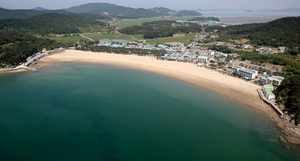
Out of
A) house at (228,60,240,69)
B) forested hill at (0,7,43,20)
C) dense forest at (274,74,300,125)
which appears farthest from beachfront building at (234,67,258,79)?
forested hill at (0,7,43,20)

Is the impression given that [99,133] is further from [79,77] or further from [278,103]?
[278,103]

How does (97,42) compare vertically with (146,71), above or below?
above

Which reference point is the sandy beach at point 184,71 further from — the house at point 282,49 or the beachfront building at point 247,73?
the house at point 282,49

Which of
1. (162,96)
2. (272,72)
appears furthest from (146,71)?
(272,72)

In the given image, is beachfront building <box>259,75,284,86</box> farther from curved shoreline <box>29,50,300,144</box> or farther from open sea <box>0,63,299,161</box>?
open sea <box>0,63,299,161</box>

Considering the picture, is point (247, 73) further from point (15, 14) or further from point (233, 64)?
point (15, 14)

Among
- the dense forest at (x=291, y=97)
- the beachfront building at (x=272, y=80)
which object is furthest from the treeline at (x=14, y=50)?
the dense forest at (x=291, y=97)
